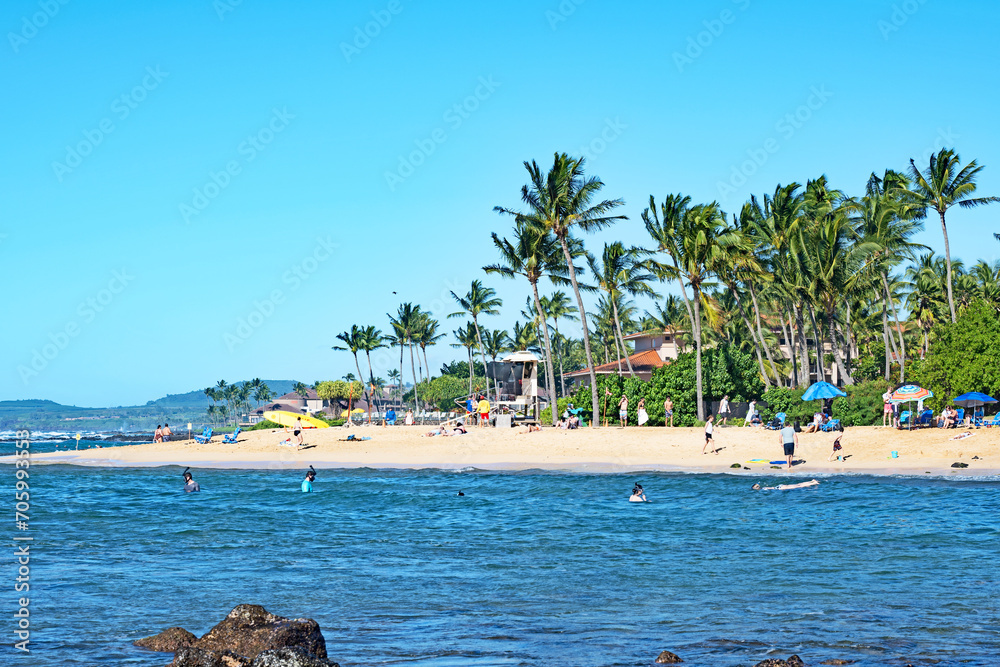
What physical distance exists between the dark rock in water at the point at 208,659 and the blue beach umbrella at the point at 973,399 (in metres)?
32.9

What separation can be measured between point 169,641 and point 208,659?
1.85 meters

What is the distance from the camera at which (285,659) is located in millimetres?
8516

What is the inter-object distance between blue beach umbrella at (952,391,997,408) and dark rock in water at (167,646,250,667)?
108ft

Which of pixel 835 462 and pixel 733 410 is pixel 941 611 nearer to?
pixel 835 462

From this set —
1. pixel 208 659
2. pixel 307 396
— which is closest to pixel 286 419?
pixel 208 659

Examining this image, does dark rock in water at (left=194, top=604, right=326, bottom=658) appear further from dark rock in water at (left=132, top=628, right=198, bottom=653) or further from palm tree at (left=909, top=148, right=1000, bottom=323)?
palm tree at (left=909, top=148, right=1000, bottom=323)

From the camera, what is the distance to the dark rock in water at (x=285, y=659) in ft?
27.8

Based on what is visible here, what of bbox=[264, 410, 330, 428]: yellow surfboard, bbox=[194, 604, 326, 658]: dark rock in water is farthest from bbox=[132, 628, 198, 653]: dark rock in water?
bbox=[264, 410, 330, 428]: yellow surfboard

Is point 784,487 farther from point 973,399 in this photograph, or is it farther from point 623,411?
point 623,411

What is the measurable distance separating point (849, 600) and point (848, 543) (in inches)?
222

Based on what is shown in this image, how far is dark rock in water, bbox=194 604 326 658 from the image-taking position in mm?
8992

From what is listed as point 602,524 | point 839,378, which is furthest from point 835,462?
point 839,378

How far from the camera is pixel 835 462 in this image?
101 ft

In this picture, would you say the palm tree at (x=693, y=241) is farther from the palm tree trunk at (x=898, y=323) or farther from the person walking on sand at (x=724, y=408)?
the palm tree trunk at (x=898, y=323)
